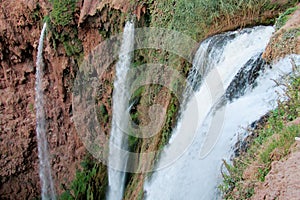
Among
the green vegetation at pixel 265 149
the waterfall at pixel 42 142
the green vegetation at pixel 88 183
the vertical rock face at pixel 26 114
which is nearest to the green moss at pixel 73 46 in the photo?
the vertical rock face at pixel 26 114

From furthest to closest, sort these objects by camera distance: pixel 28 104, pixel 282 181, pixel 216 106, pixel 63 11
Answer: pixel 28 104 < pixel 63 11 < pixel 216 106 < pixel 282 181

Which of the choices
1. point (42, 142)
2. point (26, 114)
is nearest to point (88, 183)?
point (42, 142)

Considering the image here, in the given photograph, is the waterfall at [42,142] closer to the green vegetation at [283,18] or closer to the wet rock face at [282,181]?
the green vegetation at [283,18]

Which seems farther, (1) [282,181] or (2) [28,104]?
(2) [28,104]

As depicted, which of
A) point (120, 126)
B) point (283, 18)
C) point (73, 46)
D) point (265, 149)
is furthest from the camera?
point (73, 46)

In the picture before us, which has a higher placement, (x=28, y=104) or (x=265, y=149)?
(x=265, y=149)

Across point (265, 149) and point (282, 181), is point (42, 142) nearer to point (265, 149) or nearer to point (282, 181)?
point (265, 149)
